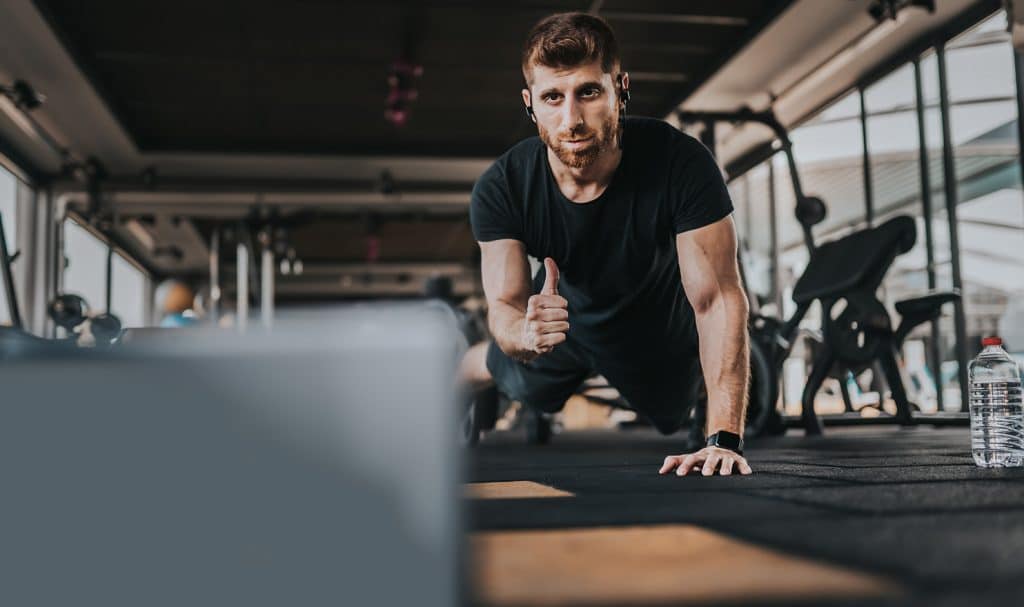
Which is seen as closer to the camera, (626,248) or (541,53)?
(541,53)

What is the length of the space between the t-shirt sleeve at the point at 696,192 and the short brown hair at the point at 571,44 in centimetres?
28

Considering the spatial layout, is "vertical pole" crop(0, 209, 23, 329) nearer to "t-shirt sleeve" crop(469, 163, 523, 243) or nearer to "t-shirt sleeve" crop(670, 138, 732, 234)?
"t-shirt sleeve" crop(469, 163, 523, 243)

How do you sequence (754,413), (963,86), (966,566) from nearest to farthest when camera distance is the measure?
(966,566) < (754,413) < (963,86)

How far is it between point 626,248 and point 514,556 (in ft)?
4.60

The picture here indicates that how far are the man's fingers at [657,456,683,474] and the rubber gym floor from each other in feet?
0.11

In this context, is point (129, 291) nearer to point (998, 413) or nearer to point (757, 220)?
point (757, 220)

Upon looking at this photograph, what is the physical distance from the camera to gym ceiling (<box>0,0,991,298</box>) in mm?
5371

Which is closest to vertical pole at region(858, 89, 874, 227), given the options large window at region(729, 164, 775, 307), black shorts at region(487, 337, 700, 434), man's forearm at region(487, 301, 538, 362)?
large window at region(729, 164, 775, 307)

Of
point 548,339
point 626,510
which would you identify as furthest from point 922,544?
point 548,339

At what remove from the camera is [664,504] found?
130cm

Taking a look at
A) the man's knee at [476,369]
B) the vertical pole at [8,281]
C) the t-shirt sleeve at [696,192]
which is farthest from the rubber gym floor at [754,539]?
the vertical pole at [8,281]

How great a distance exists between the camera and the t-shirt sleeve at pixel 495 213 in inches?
85.7

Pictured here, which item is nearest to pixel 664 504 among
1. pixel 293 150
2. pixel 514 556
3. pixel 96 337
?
pixel 514 556

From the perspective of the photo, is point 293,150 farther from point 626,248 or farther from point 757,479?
point 757,479
